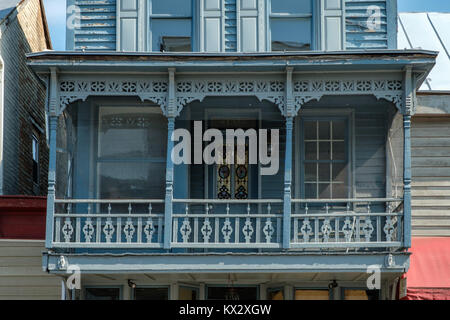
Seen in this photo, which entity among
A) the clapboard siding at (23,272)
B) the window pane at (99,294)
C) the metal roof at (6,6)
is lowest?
the window pane at (99,294)

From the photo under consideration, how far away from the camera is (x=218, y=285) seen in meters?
16.6

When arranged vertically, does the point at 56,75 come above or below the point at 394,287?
above

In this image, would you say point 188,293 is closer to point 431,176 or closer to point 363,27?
point 431,176

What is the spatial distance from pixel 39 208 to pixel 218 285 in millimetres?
3821

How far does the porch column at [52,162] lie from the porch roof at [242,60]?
0.42 meters

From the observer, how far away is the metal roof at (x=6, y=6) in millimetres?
18172

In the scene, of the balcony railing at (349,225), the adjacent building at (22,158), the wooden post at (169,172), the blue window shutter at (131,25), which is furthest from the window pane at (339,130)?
the adjacent building at (22,158)

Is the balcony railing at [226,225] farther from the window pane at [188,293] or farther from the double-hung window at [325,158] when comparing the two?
the window pane at [188,293]

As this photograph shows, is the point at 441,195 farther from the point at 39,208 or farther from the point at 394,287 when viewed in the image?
the point at 39,208

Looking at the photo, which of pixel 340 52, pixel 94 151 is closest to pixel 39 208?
pixel 94 151

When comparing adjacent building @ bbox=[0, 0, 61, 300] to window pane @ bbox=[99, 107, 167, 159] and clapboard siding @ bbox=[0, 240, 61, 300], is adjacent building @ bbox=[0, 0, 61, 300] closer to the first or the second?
clapboard siding @ bbox=[0, 240, 61, 300]

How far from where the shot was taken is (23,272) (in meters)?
16.1

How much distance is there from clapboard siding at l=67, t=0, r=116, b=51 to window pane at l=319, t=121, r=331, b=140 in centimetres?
435

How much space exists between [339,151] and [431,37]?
19.2ft
